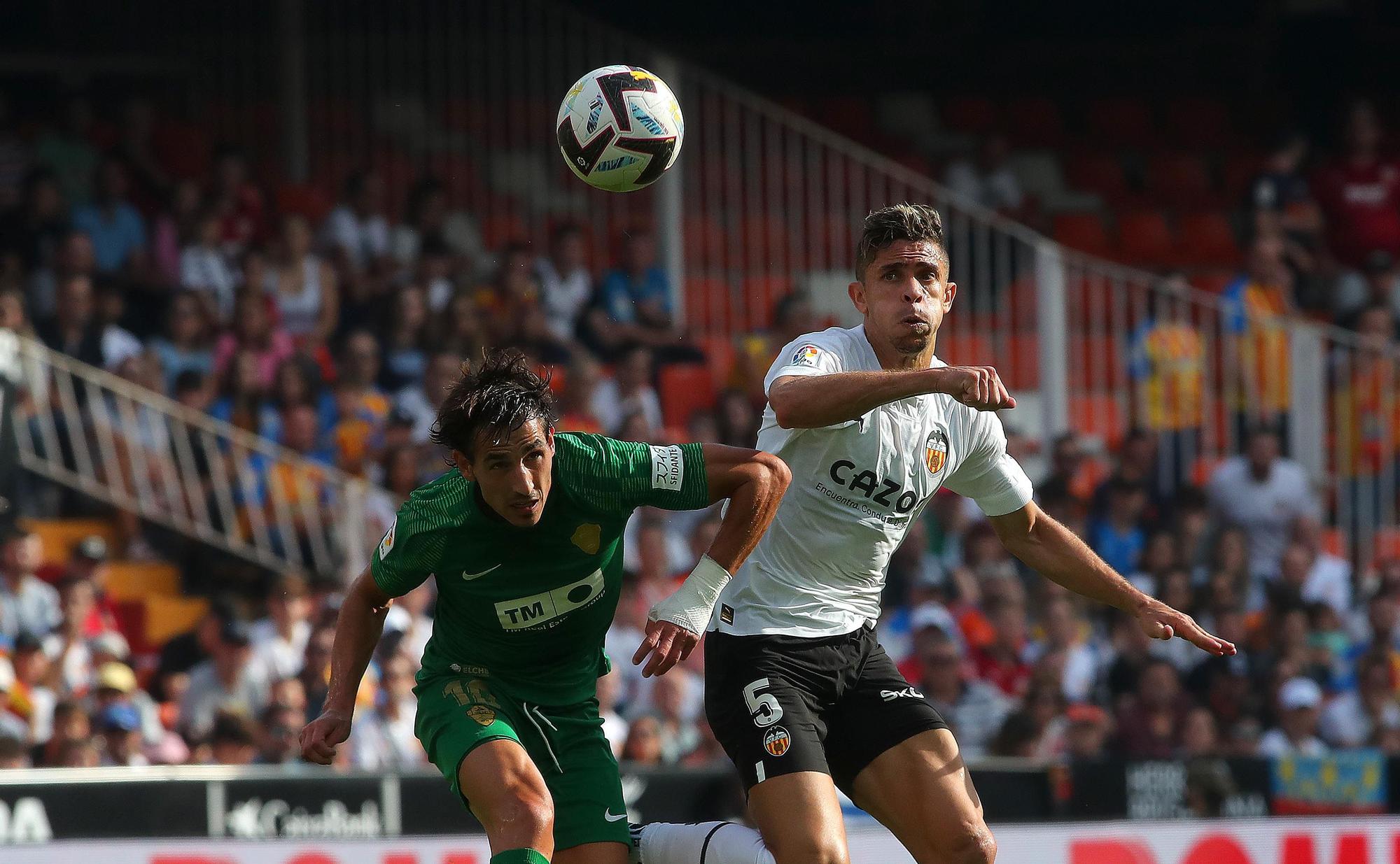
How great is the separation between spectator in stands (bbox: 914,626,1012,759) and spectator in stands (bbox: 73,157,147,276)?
5.36 meters

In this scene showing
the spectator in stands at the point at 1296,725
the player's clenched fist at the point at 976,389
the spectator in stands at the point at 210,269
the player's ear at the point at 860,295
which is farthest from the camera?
the spectator in stands at the point at 210,269

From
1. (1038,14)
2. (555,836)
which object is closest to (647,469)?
(555,836)

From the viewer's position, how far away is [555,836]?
19.5ft

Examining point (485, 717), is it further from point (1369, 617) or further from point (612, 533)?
point (1369, 617)

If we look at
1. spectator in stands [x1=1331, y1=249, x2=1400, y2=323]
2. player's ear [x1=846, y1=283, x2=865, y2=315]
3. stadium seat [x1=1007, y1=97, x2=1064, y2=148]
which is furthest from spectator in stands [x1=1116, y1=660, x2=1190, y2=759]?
stadium seat [x1=1007, y1=97, x2=1064, y2=148]

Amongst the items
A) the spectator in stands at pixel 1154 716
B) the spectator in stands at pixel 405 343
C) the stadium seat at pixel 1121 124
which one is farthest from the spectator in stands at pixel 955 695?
the stadium seat at pixel 1121 124

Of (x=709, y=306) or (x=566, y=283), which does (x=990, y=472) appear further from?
(x=709, y=306)

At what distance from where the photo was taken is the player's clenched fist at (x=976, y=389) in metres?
5.15

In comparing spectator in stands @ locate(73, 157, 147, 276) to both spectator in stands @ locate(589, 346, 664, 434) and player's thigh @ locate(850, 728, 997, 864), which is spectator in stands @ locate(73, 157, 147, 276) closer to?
spectator in stands @ locate(589, 346, 664, 434)

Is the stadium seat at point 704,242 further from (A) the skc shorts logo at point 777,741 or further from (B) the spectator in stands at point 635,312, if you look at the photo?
(A) the skc shorts logo at point 777,741

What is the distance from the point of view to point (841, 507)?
603 centimetres

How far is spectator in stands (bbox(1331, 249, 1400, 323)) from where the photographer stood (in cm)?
1419

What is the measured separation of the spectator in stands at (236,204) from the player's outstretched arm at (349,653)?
7.13 m

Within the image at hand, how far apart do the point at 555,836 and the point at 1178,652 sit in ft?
22.3
